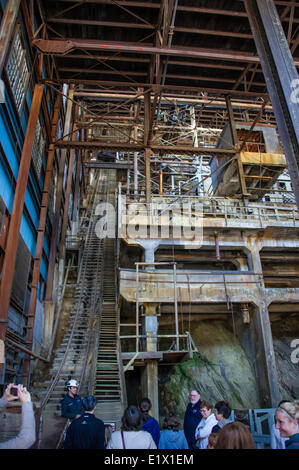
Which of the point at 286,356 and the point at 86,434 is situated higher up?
the point at 286,356

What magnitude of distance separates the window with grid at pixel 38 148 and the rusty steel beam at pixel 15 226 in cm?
180

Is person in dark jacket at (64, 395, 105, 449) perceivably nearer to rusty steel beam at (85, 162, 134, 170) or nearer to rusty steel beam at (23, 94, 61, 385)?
rusty steel beam at (23, 94, 61, 385)

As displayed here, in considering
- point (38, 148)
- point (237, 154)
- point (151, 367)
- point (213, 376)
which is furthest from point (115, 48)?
point (213, 376)

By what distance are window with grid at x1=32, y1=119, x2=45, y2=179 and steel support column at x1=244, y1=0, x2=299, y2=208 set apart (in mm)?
8513

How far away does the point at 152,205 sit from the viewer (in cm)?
1603

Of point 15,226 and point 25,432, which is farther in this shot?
point 15,226

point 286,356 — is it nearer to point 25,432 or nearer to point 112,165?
point 25,432

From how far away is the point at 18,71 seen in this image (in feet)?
33.9

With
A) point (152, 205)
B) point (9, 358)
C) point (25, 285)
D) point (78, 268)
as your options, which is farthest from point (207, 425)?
point (78, 268)

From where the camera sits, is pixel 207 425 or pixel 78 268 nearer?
pixel 207 425

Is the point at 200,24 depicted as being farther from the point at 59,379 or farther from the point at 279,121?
the point at 59,379

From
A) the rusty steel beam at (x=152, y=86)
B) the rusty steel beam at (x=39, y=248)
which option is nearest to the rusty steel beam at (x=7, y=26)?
the rusty steel beam at (x=39, y=248)

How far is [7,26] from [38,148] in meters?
5.41
